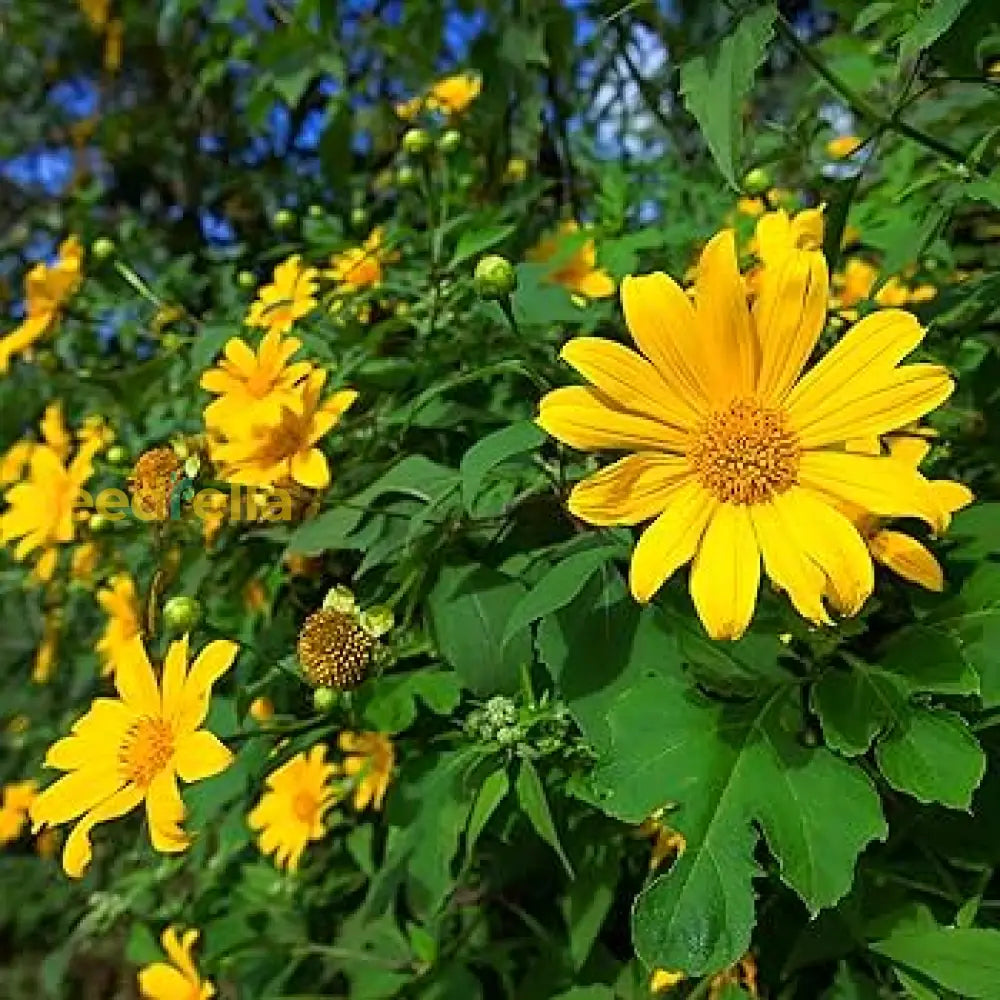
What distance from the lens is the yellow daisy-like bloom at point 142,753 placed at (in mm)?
1012

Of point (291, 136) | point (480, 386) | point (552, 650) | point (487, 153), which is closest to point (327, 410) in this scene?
point (480, 386)

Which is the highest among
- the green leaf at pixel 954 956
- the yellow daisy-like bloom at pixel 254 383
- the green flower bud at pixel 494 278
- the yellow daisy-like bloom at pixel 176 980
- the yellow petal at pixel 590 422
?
the green flower bud at pixel 494 278

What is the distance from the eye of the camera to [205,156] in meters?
3.73

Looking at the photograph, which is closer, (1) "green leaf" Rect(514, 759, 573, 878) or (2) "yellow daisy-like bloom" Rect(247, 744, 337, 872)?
Answer: (1) "green leaf" Rect(514, 759, 573, 878)

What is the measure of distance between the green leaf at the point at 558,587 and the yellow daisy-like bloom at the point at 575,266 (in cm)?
46

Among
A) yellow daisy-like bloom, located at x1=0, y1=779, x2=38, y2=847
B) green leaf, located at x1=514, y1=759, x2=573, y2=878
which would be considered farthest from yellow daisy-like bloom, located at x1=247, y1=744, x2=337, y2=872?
yellow daisy-like bloom, located at x1=0, y1=779, x2=38, y2=847

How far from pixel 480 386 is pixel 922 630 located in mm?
488

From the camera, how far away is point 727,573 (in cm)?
86

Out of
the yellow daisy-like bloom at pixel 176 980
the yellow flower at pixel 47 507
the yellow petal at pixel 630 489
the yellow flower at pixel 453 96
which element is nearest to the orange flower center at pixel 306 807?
the yellow daisy-like bloom at pixel 176 980

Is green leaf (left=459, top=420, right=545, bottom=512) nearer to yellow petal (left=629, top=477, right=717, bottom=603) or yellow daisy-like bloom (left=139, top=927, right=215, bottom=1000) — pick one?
yellow petal (left=629, top=477, right=717, bottom=603)

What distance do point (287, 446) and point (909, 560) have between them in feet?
1.60

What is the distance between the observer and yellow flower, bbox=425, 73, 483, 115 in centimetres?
175

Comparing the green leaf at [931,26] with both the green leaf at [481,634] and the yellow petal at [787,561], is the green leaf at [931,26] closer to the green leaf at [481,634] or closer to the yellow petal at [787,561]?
the yellow petal at [787,561]

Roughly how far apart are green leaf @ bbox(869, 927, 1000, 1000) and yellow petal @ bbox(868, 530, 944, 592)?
0.73 ft
